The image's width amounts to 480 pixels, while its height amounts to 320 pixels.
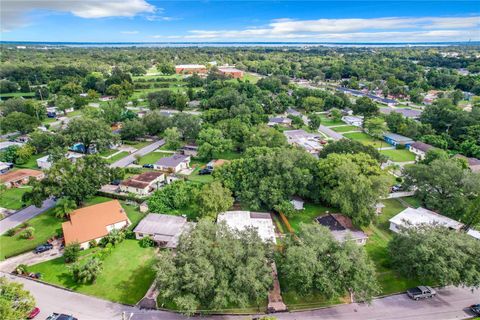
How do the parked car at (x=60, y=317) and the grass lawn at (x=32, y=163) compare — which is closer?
the parked car at (x=60, y=317)

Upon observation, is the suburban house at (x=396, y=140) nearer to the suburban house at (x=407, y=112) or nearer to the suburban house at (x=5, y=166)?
the suburban house at (x=407, y=112)

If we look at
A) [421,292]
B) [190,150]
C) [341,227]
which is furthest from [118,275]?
[190,150]

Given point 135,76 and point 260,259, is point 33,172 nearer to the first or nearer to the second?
point 260,259

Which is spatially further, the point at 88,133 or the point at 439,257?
the point at 88,133

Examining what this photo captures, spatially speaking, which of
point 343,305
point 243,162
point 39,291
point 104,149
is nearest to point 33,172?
point 104,149

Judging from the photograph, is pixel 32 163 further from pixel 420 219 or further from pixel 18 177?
pixel 420 219

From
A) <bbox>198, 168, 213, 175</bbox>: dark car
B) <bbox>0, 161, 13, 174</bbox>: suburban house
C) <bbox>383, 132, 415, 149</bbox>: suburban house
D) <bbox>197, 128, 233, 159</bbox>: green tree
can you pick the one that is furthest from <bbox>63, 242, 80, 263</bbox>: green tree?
<bbox>383, 132, 415, 149</bbox>: suburban house

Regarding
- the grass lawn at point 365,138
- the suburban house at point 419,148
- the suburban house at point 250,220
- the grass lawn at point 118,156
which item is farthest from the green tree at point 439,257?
the grass lawn at point 118,156
